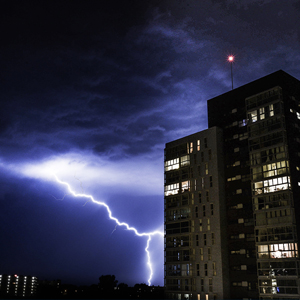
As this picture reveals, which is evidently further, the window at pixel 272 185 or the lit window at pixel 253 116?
the lit window at pixel 253 116

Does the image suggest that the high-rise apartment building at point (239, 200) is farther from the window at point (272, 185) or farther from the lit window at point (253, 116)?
the window at point (272, 185)

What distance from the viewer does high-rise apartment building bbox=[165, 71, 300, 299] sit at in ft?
237

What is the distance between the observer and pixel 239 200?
3287 inches

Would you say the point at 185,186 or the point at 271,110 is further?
the point at 185,186

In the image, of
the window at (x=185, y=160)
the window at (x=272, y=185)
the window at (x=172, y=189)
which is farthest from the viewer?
the window at (x=172, y=189)

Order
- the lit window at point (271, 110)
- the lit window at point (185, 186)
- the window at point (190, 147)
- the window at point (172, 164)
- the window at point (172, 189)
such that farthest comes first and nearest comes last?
the window at point (172, 164) < the window at point (190, 147) < the window at point (172, 189) < the lit window at point (185, 186) < the lit window at point (271, 110)

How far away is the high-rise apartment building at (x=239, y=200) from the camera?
72.1m

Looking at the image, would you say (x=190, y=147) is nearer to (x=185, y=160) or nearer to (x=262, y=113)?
(x=185, y=160)

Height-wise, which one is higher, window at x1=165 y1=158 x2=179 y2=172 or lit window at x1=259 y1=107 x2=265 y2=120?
lit window at x1=259 y1=107 x2=265 y2=120

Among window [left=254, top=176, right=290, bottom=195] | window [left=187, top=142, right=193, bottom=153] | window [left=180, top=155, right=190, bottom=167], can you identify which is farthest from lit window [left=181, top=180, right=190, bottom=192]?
window [left=254, top=176, right=290, bottom=195]

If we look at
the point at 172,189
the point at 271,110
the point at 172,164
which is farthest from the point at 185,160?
the point at 271,110

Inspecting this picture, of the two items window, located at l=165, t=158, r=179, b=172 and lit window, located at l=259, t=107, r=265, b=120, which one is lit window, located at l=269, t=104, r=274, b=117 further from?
window, located at l=165, t=158, r=179, b=172

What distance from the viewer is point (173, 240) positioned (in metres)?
91.2

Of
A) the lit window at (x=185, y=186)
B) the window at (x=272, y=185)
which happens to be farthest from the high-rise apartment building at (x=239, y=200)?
the lit window at (x=185, y=186)
